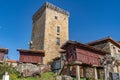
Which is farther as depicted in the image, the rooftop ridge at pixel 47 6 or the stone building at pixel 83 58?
the rooftop ridge at pixel 47 6

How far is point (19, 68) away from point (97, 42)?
45.7 feet

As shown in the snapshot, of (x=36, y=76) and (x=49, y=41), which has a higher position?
(x=49, y=41)

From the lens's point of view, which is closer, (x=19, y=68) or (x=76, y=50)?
(x=76, y=50)

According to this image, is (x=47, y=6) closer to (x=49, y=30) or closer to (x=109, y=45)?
(x=49, y=30)

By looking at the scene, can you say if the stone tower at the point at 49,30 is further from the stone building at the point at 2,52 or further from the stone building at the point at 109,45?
the stone building at the point at 109,45

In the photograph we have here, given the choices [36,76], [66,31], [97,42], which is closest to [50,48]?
[66,31]

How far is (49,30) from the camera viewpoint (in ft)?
127

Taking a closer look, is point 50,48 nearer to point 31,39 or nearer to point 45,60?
point 45,60

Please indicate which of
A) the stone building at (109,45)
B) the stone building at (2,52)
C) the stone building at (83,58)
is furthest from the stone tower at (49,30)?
the stone building at (83,58)

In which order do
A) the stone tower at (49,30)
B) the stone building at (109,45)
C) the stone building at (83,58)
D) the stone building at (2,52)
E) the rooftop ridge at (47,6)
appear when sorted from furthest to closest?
the rooftop ridge at (47,6)
the stone tower at (49,30)
the stone building at (109,45)
the stone building at (2,52)
the stone building at (83,58)

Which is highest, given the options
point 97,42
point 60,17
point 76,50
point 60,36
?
point 60,17

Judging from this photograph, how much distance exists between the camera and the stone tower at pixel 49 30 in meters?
37.1

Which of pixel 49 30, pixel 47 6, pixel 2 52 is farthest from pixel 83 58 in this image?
pixel 47 6

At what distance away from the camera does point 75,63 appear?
23234 mm
